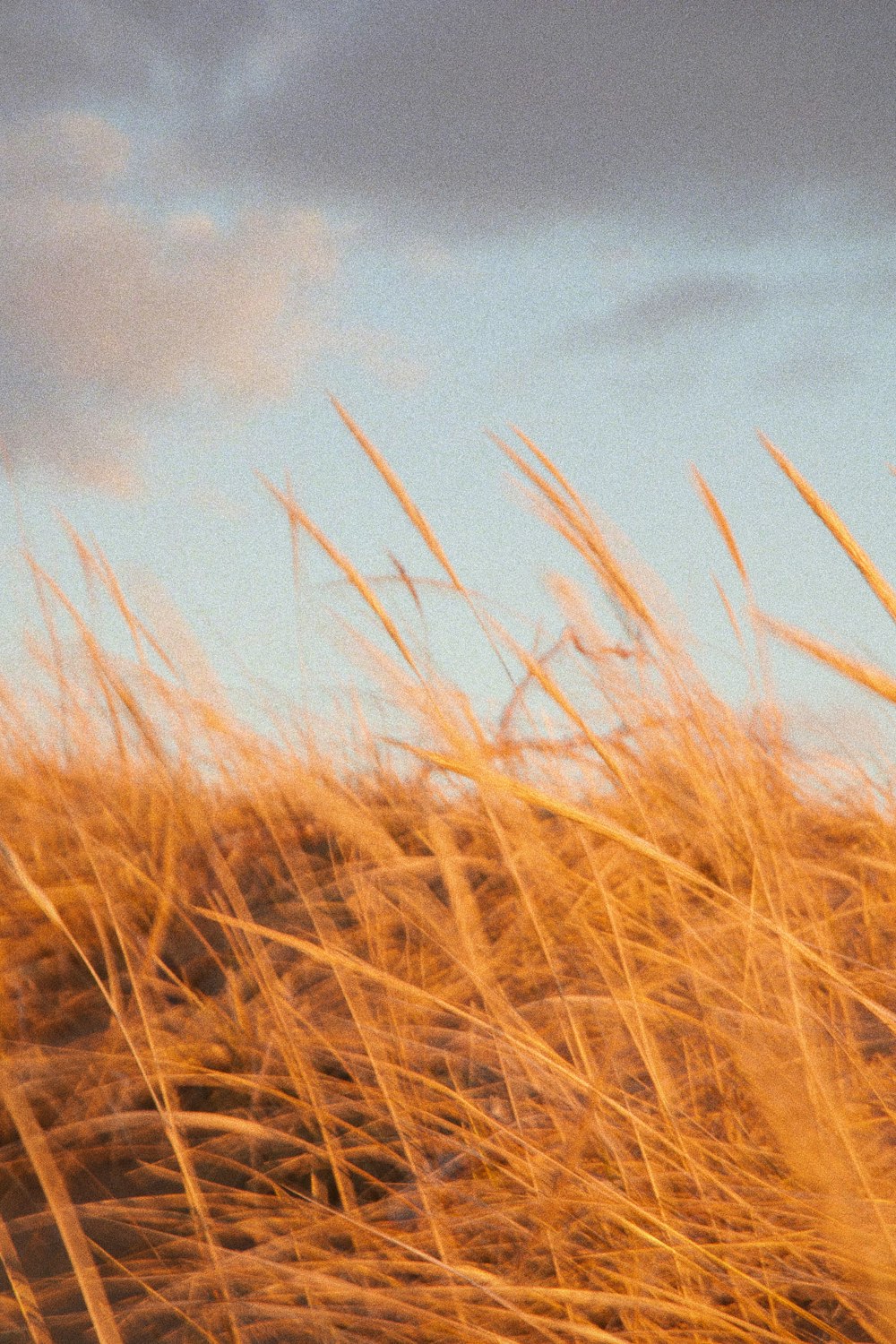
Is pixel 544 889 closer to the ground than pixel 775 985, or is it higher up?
higher up

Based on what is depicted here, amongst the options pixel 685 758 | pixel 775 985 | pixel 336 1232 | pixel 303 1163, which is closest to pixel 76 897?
pixel 303 1163

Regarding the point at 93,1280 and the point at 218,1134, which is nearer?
the point at 93,1280

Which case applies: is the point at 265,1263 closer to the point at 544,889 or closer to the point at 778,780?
the point at 544,889

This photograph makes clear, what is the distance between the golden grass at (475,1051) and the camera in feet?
2.93

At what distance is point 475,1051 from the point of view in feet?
4.23

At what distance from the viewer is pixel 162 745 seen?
1808mm

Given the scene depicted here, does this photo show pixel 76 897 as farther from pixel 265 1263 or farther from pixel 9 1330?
pixel 265 1263

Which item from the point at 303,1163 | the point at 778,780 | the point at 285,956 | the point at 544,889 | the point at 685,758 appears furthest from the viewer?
the point at 778,780

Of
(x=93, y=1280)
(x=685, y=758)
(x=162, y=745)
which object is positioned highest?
(x=162, y=745)

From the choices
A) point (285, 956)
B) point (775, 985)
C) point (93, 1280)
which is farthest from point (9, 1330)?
point (775, 985)

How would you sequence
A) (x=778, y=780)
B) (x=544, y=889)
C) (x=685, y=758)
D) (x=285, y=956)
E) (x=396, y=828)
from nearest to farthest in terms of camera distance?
(x=685, y=758), (x=544, y=889), (x=285, y=956), (x=778, y=780), (x=396, y=828)

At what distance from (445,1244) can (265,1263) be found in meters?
0.16

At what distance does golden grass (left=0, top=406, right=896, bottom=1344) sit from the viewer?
893 mm

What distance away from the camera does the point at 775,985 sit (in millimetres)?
1015
